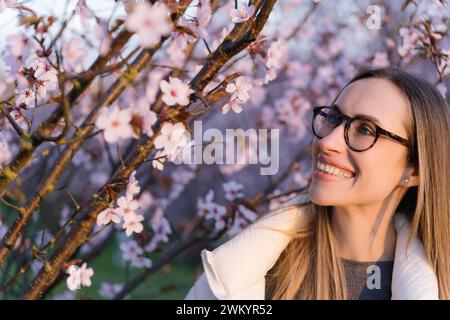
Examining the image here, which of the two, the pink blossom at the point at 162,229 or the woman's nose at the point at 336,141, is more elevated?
the woman's nose at the point at 336,141

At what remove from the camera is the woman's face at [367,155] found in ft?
5.55

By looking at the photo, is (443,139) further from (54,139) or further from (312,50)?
(312,50)

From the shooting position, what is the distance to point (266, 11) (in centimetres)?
137

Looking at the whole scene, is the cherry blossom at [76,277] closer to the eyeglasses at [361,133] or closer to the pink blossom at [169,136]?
the pink blossom at [169,136]

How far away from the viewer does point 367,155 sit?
1681mm

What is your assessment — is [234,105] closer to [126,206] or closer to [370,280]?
[126,206]

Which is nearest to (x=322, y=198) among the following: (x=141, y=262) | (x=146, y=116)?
(x=146, y=116)

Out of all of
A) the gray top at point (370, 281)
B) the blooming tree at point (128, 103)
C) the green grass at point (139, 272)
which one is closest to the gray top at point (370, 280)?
the gray top at point (370, 281)

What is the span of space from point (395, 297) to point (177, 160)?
0.75 metres

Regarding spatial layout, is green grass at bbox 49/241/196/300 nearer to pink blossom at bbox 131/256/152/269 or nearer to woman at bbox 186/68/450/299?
pink blossom at bbox 131/256/152/269

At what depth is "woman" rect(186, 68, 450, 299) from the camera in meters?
1.70

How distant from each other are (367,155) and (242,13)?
1.81ft

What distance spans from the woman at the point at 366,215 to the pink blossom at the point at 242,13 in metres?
0.46

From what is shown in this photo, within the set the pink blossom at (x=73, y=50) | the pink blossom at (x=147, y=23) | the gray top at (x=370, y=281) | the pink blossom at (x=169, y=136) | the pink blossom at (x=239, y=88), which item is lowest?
the gray top at (x=370, y=281)
